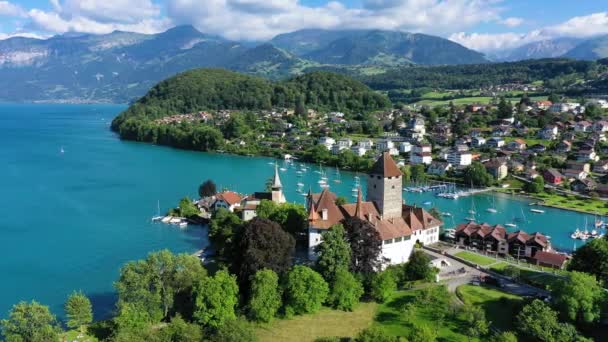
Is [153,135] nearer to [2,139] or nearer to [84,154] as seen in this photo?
[84,154]

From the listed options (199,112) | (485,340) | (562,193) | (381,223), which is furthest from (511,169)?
(199,112)

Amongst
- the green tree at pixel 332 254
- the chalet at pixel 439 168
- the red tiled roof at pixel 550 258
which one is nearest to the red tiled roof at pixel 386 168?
the green tree at pixel 332 254

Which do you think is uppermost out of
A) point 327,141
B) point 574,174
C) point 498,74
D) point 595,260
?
point 498,74

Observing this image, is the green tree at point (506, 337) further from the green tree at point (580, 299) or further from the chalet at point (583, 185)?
the chalet at point (583, 185)

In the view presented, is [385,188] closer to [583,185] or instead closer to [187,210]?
[187,210]

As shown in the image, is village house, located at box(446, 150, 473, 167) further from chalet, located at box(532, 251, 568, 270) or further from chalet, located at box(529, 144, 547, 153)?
chalet, located at box(532, 251, 568, 270)

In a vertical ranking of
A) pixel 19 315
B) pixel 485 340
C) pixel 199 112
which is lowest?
pixel 485 340

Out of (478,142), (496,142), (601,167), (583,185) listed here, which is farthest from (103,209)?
(601,167)
